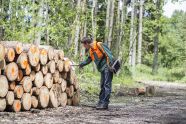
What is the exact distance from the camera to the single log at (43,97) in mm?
10288

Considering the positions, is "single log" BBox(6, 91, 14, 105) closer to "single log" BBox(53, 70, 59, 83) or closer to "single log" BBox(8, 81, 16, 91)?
A: "single log" BBox(8, 81, 16, 91)

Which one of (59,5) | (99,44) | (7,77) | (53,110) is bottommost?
(53,110)

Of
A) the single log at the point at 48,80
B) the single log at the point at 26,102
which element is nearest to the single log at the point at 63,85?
the single log at the point at 48,80

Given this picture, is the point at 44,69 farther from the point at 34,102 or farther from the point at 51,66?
the point at 34,102

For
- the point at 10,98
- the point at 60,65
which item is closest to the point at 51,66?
the point at 60,65

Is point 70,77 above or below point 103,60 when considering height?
below

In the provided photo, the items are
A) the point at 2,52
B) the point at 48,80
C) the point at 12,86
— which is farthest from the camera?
the point at 48,80

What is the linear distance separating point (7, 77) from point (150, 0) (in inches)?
506

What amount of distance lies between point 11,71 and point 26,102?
0.89m

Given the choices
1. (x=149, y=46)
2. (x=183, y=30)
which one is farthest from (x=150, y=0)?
(x=149, y=46)

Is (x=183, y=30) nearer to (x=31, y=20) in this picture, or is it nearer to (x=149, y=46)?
(x=149, y=46)

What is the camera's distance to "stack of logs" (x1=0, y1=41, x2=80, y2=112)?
912cm

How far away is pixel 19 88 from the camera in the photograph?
373 inches

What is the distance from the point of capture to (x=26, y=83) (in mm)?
9727
